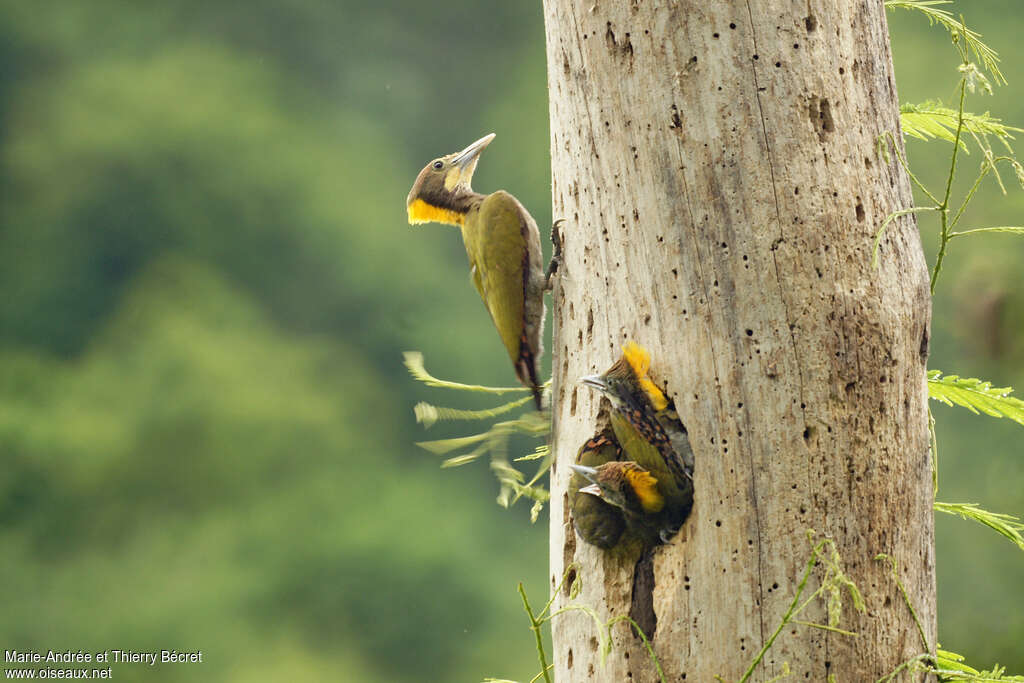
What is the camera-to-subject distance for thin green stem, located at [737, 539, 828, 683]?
0.99 m

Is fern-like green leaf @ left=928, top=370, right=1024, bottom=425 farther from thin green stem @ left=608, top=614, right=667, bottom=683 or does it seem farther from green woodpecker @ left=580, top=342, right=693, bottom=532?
thin green stem @ left=608, top=614, right=667, bottom=683

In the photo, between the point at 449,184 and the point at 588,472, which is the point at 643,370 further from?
the point at 449,184

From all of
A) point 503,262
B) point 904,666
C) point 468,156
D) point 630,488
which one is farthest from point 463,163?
point 904,666

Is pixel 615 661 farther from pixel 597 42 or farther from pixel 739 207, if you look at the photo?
pixel 597 42

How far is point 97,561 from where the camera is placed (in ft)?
13.9

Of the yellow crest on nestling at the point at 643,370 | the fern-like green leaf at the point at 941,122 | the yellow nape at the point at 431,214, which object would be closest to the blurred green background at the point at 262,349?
the fern-like green leaf at the point at 941,122

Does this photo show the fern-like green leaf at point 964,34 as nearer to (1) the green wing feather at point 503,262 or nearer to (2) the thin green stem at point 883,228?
(2) the thin green stem at point 883,228

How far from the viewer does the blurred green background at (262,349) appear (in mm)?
4258

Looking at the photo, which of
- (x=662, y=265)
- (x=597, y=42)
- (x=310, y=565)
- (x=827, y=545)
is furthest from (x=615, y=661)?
(x=310, y=565)

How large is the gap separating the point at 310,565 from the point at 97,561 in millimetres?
993

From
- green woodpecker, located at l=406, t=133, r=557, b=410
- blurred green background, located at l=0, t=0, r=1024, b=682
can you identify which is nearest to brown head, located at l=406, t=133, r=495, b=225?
green woodpecker, located at l=406, t=133, r=557, b=410

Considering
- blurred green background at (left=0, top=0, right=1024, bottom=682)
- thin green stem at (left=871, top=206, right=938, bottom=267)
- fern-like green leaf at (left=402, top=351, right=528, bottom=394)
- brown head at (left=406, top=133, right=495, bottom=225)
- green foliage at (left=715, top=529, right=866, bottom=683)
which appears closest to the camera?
green foliage at (left=715, top=529, right=866, bottom=683)

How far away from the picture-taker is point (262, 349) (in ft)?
15.3

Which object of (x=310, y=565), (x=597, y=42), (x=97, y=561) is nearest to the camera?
(x=597, y=42)
